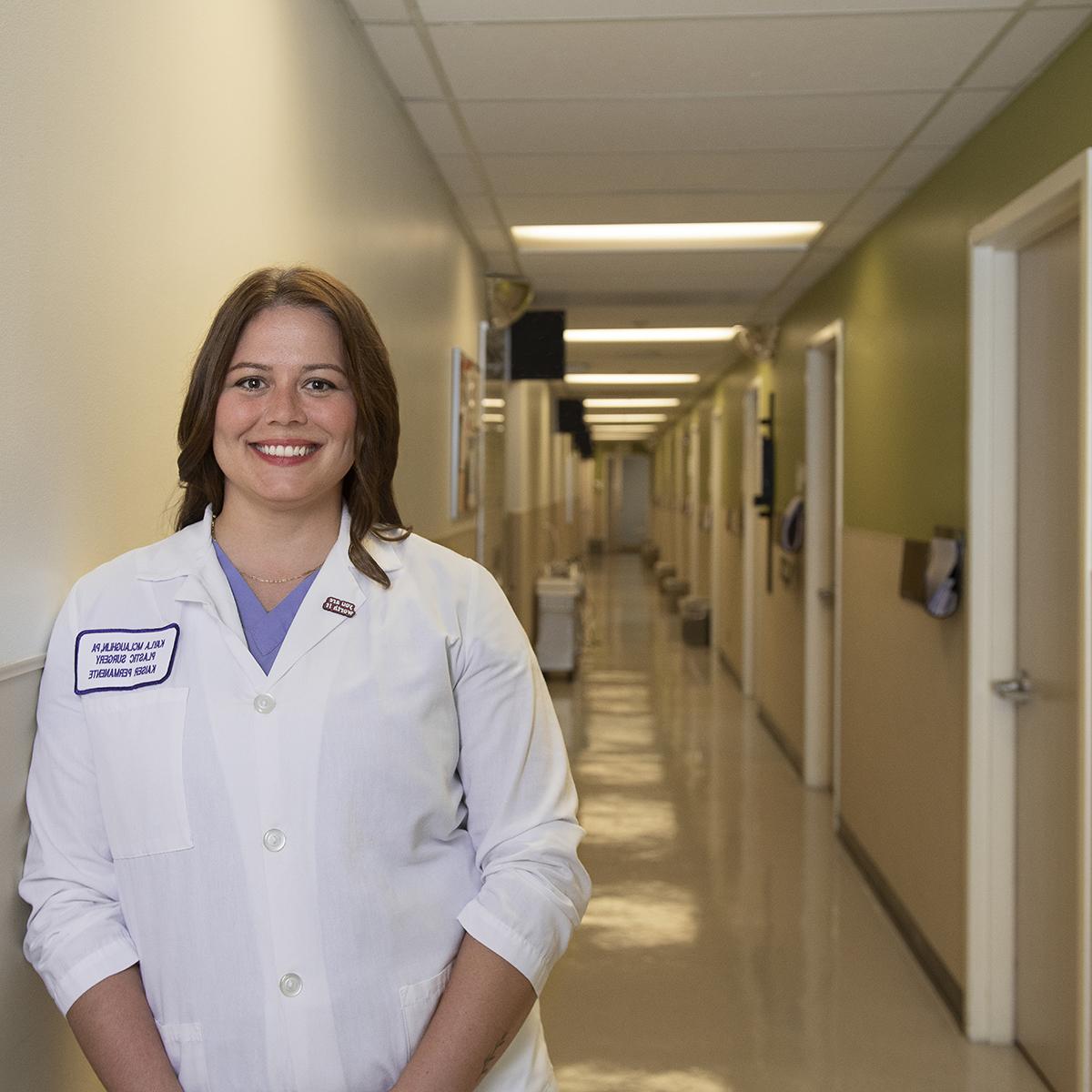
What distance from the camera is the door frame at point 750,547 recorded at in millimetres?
8617

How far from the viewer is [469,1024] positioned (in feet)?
4.53

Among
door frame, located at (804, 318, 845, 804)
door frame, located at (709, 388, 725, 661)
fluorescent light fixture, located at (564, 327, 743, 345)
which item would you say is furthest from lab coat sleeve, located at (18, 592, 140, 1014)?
door frame, located at (709, 388, 725, 661)

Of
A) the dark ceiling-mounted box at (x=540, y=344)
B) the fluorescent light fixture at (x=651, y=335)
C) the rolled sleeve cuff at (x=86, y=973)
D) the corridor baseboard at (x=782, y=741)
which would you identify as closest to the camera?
the rolled sleeve cuff at (x=86, y=973)

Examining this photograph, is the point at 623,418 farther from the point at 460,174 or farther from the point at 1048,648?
the point at 1048,648

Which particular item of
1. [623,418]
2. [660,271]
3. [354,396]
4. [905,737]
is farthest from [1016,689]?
[623,418]

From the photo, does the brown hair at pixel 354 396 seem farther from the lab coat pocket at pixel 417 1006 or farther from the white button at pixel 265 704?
the lab coat pocket at pixel 417 1006

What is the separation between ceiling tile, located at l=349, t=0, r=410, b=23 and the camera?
2684 mm

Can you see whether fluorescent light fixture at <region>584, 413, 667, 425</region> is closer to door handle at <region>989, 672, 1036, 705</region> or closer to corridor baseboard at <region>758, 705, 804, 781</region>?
corridor baseboard at <region>758, 705, 804, 781</region>

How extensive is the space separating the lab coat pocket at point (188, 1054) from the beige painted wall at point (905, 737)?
282 centimetres

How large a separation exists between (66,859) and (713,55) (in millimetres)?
2494

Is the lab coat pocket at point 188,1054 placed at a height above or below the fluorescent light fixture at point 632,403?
below

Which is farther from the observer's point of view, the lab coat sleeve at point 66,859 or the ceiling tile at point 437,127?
the ceiling tile at point 437,127

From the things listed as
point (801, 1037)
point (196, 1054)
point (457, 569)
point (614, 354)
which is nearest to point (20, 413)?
point (457, 569)

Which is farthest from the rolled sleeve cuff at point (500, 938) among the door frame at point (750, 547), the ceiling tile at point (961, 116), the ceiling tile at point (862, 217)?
the door frame at point (750, 547)
